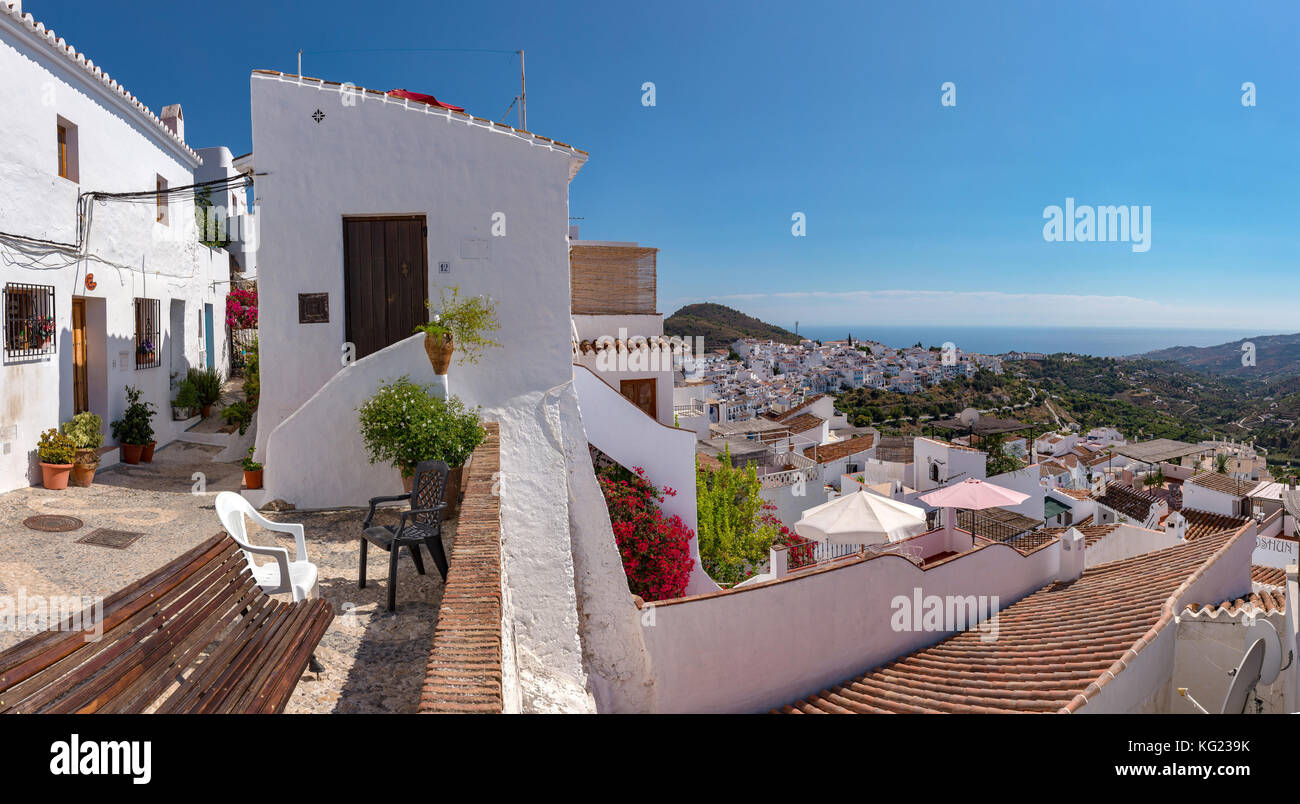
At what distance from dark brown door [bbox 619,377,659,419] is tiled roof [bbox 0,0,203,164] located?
9.67 meters

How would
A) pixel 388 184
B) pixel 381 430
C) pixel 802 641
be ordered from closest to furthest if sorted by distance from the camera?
pixel 381 430 → pixel 802 641 → pixel 388 184

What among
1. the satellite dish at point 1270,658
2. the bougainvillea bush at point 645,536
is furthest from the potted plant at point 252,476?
the satellite dish at point 1270,658

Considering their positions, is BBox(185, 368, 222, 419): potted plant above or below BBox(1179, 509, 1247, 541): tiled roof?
above

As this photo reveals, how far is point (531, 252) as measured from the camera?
8.88 m

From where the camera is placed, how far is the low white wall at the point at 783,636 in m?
6.67

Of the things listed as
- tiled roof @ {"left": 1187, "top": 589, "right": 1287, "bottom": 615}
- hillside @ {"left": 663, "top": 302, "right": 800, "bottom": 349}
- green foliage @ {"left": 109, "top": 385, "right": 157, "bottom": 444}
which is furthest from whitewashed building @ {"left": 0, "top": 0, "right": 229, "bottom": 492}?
hillside @ {"left": 663, "top": 302, "right": 800, "bottom": 349}

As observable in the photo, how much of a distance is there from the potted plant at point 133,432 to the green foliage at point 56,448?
168 cm

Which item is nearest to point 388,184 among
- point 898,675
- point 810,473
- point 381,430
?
point 381,430

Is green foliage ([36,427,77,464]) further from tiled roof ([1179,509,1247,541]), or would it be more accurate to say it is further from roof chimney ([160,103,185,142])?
tiled roof ([1179,509,1247,541])

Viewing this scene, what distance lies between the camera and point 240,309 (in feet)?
52.8

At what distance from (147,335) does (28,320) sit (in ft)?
9.99

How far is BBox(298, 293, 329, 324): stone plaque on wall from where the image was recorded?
8625 millimetres

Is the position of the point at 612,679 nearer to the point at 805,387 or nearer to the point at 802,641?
the point at 802,641

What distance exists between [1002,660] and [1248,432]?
159 feet
